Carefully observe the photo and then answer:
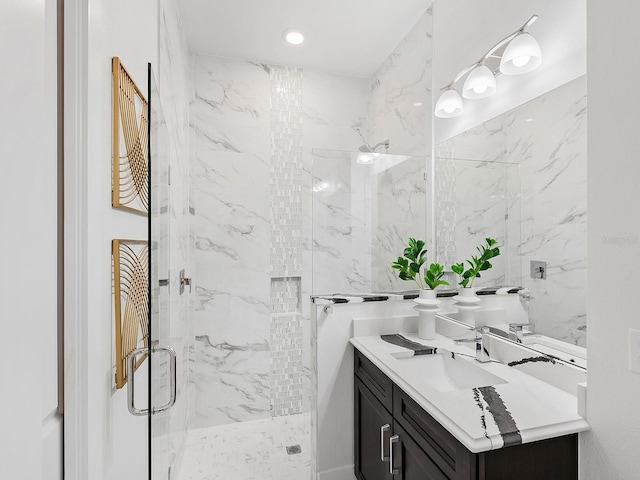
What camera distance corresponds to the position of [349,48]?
2512 millimetres

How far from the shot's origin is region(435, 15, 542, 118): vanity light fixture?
1424 millimetres

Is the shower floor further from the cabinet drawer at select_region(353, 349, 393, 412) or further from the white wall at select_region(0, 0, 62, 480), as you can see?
the white wall at select_region(0, 0, 62, 480)

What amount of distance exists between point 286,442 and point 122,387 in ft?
5.53

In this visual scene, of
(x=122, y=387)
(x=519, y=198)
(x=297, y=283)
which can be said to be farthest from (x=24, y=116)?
(x=297, y=283)

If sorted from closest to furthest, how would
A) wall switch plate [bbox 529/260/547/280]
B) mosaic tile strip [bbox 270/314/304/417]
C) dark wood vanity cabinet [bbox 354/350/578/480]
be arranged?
dark wood vanity cabinet [bbox 354/350/578/480], wall switch plate [bbox 529/260/547/280], mosaic tile strip [bbox 270/314/304/417]

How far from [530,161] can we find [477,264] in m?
0.56

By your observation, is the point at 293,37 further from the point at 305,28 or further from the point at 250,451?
the point at 250,451

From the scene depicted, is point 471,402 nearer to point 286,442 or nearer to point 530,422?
point 530,422

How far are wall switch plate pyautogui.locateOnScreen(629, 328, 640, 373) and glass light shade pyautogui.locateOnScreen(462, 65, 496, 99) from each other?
4.04 feet

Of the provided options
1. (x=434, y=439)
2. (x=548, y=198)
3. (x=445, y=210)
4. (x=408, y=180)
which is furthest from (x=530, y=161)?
(x=434, y=439)

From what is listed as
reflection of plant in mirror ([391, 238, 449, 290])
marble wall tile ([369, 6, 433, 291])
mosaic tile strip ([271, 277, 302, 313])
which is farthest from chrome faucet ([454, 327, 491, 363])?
mosaic tile strip ([271, 277, 302, 313])

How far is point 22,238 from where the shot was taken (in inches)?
17.9

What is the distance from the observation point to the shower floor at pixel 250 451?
204 cm

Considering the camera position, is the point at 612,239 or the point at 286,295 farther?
the point at 286,295
